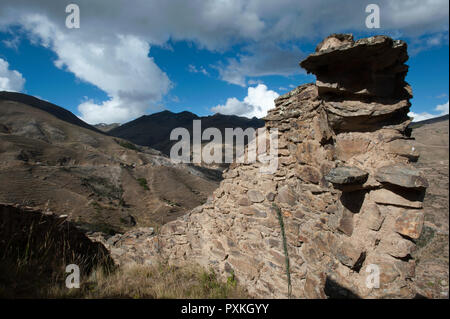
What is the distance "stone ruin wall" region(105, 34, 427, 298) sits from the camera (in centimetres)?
229

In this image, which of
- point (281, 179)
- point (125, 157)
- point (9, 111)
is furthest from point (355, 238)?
point (9, 111)

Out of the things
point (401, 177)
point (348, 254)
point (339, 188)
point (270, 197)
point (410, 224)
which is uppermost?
point (401, 177)

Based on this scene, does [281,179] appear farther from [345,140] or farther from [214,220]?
[214,220]

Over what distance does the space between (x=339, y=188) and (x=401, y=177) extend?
22.8 inches

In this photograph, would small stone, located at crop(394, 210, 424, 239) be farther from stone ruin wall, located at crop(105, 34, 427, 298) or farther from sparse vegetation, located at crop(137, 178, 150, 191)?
sparse vegetation, located at crop(137, 178, 150, 191)

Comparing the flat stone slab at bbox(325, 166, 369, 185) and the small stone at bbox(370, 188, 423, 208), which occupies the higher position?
the flat stone slab at bbox(325, 166, 369, 185)

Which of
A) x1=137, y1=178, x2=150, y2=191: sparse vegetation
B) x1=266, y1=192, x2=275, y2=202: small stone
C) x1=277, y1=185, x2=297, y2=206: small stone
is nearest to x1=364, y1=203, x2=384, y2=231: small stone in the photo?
x1=277, y1=185, x2=297, y2=206: small stone

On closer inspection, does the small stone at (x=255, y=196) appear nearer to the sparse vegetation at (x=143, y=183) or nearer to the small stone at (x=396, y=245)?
the small stone at (x=396, y=245)

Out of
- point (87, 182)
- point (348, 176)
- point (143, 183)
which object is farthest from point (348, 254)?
point (143, 183)

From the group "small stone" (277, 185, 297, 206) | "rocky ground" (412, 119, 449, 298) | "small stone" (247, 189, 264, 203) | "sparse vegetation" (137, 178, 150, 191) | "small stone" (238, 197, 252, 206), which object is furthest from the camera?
"sparse vegetation" (137, 178, 150, 191)

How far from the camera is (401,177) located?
2.24 m

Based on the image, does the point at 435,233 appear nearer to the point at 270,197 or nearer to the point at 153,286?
the point at 270,197

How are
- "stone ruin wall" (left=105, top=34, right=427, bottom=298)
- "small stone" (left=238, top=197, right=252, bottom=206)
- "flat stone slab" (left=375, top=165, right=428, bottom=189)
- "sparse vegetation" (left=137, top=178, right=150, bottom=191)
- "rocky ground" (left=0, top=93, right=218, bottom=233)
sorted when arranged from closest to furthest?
1. "flat stone slab" (left=375, top=165, right=428, bottom=189)
2. "stone ruin wall" (left=105, top=34, right=427, bottom=298)
3. "small stone" (left=238, top=197, right=252, bottom=206)
4. "rocky ground" (left=0, top=93, right=218, bottom=233)
5. "sparse vegetation" (left=137, top=178, right=150, bottom=191)

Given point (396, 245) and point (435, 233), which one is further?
point (435, 233)
